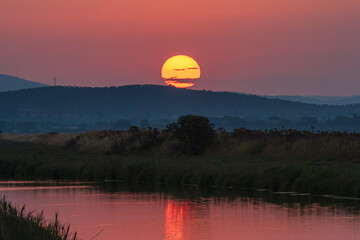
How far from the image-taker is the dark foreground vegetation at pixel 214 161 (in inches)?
1160

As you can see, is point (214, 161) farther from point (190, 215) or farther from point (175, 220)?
point (175, 220)

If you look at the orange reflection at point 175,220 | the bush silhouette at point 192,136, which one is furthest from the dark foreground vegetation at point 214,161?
the orange reflection at point 175,220

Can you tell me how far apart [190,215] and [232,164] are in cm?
1069

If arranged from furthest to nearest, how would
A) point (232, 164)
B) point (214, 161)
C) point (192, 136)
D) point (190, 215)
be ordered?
point (192, 136), point (214, 161), point (232, 164), point (190, 215)

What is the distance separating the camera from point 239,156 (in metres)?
40.7

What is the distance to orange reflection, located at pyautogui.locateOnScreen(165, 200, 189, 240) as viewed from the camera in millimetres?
19703

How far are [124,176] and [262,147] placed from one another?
8947 millimetres

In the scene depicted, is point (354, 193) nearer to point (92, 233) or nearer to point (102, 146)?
point (92, 233)

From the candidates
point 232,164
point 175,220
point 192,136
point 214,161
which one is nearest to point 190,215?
point 175,220

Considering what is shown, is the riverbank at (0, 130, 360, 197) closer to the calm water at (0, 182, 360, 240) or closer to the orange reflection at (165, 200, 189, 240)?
the calm water at (0, 182, 360, 240)

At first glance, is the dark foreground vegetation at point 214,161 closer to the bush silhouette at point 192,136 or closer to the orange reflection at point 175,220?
the bush silhouette at point 192,136

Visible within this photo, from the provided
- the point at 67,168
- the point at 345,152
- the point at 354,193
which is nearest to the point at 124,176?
the point at 67,168

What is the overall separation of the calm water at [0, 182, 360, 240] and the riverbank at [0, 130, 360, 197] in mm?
2116

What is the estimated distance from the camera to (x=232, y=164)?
33969mm
